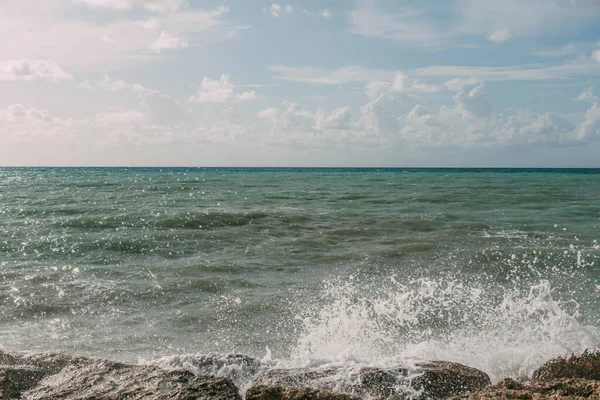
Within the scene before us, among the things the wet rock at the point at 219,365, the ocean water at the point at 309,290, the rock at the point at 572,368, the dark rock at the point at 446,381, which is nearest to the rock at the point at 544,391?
the dark rock at the point at 446,381

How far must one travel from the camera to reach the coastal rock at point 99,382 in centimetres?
450

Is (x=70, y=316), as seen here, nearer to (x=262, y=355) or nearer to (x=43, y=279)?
(x=43, y=279)

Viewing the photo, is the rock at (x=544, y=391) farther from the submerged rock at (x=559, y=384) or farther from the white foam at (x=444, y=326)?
the white foam at (x=444, y=326)

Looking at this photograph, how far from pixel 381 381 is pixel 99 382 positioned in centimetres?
276

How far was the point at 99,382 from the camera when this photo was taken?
479 centimetres

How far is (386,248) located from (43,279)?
8.10m

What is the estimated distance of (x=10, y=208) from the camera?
2323 cm

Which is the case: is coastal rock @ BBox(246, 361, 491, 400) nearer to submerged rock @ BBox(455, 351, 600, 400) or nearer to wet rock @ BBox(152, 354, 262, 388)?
wet rock @ BBox(152, 354, 262, 388)

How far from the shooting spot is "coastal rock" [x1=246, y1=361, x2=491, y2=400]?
15.4 ft

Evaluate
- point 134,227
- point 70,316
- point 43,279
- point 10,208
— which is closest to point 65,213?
point 10,208

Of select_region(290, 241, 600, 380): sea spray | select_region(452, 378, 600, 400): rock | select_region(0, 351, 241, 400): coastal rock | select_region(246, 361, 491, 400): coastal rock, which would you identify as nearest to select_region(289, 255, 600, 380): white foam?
select_region(290, 241, 600, 380): sea spray

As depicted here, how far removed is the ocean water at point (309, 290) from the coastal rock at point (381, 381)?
1.74 ft

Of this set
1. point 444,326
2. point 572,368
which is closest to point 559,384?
point 572,368

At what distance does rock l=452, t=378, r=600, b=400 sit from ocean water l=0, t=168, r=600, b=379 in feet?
3.86
